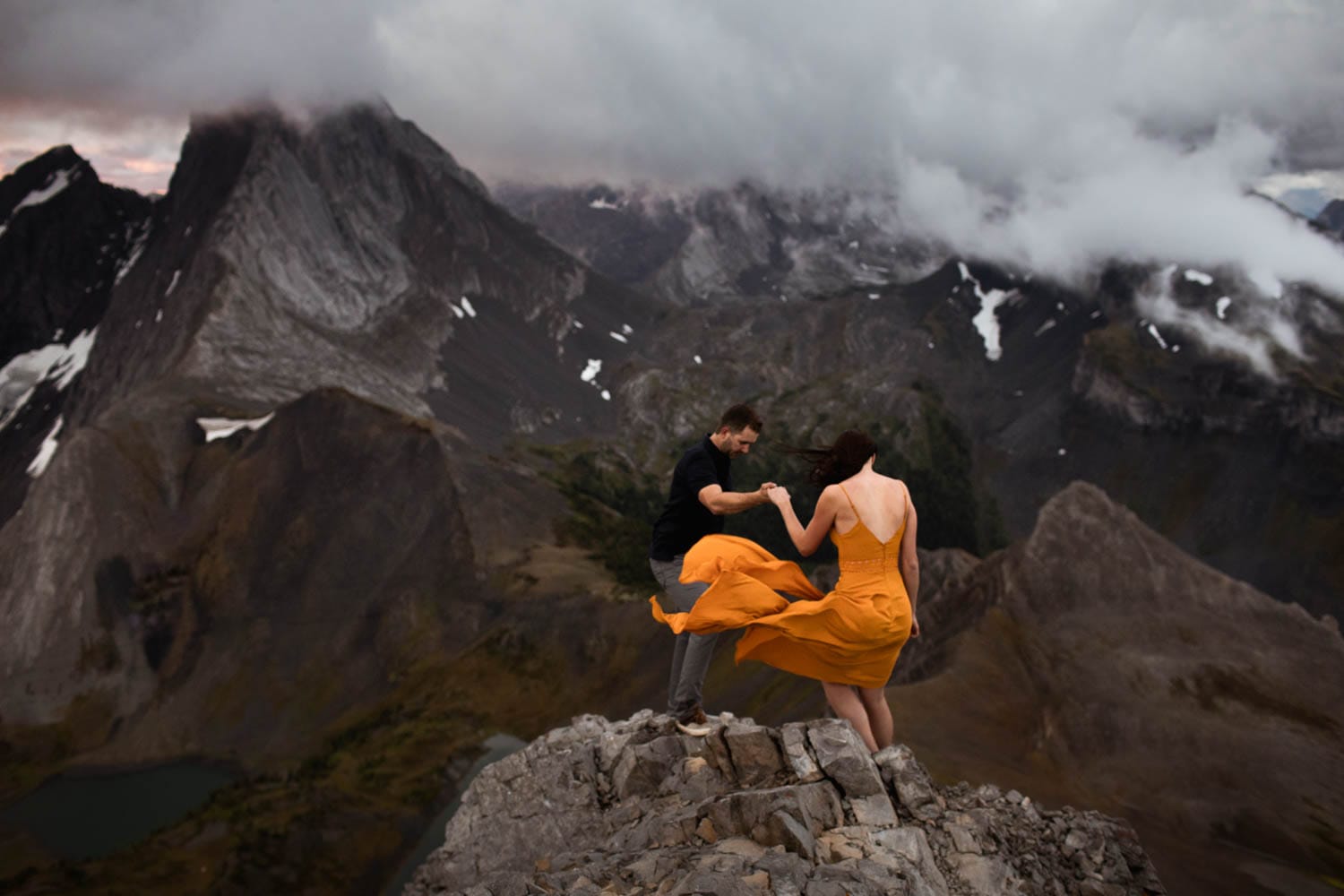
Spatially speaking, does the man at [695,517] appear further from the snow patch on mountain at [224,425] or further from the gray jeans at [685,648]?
the snow patch on mountain at [224,425]

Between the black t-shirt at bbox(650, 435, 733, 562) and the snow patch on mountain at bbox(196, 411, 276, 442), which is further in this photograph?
the snow patch on mountain at bbox(196, 411, 276, 442)

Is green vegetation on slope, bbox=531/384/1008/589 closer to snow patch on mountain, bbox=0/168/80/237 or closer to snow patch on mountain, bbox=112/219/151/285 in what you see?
snow patch on mountain, bbox=112/219/151/285

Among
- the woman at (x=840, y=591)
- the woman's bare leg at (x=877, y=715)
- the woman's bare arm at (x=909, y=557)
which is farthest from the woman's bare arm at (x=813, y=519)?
the woman's bare leg at (x=877, y=715)

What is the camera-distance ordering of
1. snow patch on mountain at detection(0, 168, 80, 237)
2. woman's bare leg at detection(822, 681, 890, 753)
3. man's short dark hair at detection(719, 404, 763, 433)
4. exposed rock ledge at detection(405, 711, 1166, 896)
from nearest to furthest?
exposed rock ledge at detection(405, 711, 1166, 896), man's short dark hair at detection(719, 404, 763, 433), woman's bare leg at detection(822, 681, 890, 753), snow patch on mountain at detection(0, 168, 80, 237)

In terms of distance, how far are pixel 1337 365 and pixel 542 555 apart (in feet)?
544

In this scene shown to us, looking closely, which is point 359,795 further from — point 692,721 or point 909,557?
point 909,557

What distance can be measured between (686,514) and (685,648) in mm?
2002

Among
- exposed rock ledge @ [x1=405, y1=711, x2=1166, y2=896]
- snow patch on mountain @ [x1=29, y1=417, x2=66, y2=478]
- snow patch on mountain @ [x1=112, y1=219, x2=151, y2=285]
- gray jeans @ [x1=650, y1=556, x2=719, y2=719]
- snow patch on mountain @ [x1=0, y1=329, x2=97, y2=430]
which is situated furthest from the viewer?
snow patch on mountain @ [x1=112, y1=219, x2=151, y2=285]

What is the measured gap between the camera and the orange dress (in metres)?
11.2

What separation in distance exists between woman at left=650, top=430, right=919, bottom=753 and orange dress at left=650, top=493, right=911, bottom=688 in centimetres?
1

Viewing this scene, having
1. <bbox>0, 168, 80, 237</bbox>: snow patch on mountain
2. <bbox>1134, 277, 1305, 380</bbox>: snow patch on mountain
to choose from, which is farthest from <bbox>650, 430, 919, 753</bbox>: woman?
<bbox>0, 168, 80, 237</bbox>: snow patch on mountain

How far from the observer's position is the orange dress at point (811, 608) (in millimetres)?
11219

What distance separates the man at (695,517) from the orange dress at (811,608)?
0.92 ft

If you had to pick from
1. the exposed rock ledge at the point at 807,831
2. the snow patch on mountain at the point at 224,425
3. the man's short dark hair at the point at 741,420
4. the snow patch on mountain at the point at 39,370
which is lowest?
the exposed rock ledge at the point at 807,831
